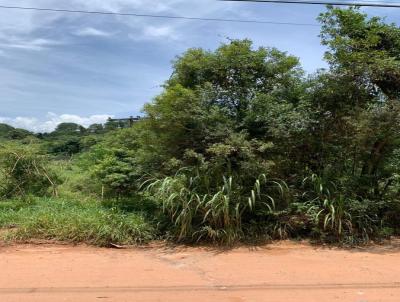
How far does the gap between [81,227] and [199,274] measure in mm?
2656

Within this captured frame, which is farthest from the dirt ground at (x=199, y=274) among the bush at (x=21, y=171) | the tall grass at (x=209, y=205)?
the bush at (x=21, y=171)

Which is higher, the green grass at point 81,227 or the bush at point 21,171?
the bush at point 21,171

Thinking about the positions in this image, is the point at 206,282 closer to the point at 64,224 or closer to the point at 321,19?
the point at 64,224

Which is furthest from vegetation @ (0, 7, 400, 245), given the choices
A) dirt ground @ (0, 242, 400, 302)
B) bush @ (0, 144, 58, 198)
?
bush @ (0, 144, 58, 198)

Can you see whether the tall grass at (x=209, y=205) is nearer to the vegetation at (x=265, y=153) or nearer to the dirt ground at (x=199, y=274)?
the vegetation at (x=265, y=153)

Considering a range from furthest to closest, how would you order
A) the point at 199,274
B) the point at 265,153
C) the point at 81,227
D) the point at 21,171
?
the point at 21,171, the point at 265,153, the point at 81,227, the point at 199,274

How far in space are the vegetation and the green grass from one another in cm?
2

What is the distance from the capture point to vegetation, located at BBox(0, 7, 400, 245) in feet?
28.8

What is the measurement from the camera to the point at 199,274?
701cm

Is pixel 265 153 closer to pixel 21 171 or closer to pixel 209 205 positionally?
pixel 209 205

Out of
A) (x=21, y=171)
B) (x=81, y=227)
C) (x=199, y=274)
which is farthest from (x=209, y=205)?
(x=21, y=171)

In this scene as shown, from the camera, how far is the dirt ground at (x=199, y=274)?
6020 millimetres

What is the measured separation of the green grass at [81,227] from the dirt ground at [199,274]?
0.25 m

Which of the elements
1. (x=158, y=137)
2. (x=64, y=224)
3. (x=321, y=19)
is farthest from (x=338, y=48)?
(x=64, y=224)
